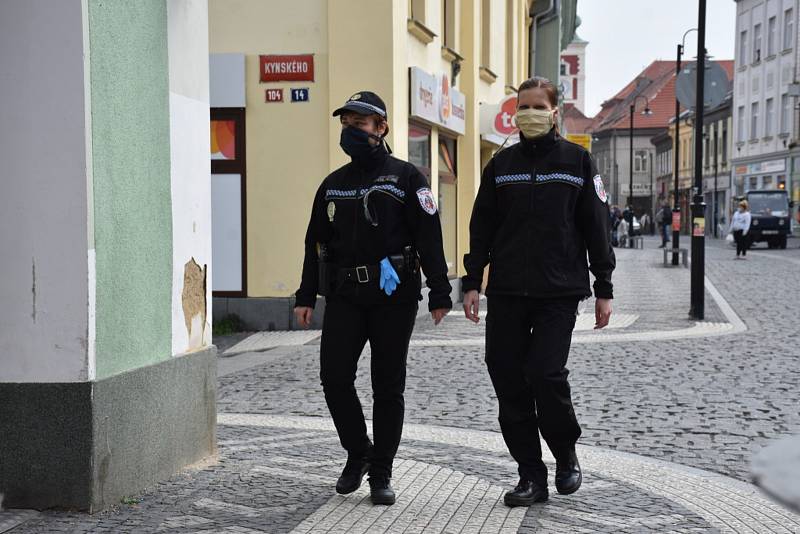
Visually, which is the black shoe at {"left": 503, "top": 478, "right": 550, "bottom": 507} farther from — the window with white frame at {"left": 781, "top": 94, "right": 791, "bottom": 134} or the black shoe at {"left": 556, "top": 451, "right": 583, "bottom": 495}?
the window with white frame at {"left": 781, "top": 94, "right": 791, "bottom": 134}

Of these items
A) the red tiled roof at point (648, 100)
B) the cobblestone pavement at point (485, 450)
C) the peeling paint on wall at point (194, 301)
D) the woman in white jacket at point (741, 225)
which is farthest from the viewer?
the red tiled roof at point (648, 100)

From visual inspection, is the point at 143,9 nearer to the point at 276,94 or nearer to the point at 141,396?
the point at 141,396

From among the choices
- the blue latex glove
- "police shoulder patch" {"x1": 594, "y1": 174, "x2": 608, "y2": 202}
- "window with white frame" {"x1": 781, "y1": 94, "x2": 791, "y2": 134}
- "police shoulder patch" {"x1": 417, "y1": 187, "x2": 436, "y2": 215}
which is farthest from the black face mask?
"window with white frame" {"x1": 781, "y1": 94, "x2": 791, "y2": 134}

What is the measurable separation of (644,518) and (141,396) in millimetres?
2332

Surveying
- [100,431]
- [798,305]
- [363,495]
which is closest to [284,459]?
[363,495]

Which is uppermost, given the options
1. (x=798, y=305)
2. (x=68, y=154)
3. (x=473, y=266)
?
(x=68, y=154)

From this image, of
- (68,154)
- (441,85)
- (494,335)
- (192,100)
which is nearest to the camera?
(68,154)

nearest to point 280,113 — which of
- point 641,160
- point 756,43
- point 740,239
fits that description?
point 740,239

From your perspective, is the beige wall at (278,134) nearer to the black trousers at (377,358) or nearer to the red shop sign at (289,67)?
the red shop sign at (289,67)

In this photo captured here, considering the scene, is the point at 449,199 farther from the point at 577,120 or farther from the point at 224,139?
the point at 577,120

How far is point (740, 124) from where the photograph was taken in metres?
71.9

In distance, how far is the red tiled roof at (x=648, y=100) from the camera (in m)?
108

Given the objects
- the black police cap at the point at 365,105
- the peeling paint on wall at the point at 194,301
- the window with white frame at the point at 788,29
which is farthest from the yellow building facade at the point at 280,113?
the window with white frame at the point at 788,29

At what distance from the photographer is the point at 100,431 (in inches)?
212
